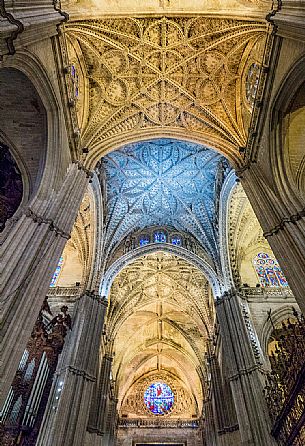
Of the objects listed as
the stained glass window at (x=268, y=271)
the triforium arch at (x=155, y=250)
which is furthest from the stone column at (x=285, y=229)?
the stained glass window at (x=268, y=271)

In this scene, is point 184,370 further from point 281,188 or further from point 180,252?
point 281,188

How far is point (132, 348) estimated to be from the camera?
21.9 metres

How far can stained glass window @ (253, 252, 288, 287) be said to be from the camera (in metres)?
14.7

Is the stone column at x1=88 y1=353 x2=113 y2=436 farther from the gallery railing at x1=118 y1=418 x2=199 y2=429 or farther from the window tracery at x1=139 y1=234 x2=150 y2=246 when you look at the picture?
the gallery railing at x1=118 y1=418 x2=199 y2=429

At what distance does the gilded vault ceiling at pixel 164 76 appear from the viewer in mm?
9945

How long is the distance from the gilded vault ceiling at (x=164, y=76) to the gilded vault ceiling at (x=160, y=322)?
7.88m

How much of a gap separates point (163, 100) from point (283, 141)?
16.4 ft

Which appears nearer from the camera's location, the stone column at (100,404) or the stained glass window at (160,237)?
the stone column at (100,404)

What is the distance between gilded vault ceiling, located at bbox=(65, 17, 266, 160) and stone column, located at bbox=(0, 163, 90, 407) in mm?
4041

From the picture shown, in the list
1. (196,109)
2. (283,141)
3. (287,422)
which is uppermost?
(196,109)

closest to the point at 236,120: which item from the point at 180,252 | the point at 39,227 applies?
the point at 180,252

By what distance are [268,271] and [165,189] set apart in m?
6.42

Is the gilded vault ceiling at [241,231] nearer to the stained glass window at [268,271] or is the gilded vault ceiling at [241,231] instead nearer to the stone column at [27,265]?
the stained glass window at [268,271]

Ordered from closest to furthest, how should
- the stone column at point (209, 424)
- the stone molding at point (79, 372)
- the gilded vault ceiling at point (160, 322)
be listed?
the stone molding at point (79, 372), the stone column at point (209, 424), the gilded vault ceiling at point (160, 322)
